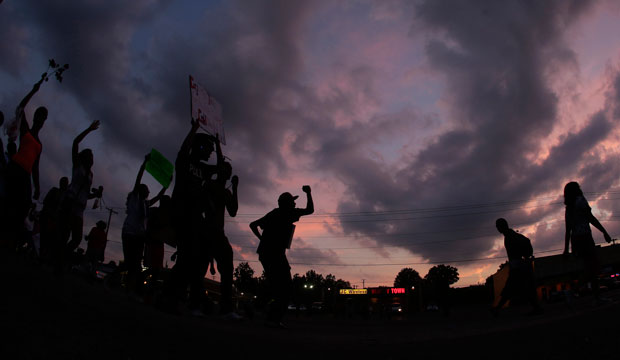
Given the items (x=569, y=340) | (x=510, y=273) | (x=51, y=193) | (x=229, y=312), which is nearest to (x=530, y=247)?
(x=510, y=273)

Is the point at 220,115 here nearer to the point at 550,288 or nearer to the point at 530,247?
the point at 530,247

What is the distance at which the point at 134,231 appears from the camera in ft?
18.4

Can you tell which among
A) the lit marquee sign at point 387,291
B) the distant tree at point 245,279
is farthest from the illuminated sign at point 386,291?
the distant tree at point 245,279

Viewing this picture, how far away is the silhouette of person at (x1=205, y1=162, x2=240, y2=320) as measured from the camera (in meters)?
4.22

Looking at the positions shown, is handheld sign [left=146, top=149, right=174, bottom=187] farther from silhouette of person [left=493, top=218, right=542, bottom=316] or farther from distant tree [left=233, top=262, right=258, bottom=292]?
distant tree [left=233, top=262, right=258, bottom=292]

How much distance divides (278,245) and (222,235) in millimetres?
747

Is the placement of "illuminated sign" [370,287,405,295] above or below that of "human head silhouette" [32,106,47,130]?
below

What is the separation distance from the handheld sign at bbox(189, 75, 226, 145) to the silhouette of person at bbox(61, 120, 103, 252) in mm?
1402

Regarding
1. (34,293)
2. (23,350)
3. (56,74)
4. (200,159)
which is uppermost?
(56,74)

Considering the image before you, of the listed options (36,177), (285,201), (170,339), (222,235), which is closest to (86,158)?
(36,177)

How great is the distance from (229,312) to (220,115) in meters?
3.51

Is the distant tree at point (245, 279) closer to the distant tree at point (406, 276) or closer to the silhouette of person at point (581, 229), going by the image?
the distant tree at point (406, 276)

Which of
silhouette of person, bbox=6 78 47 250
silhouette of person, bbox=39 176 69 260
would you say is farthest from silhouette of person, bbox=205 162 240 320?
silhouette of person, bbox=39 176 69 260

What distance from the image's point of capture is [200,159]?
4.24 meters
